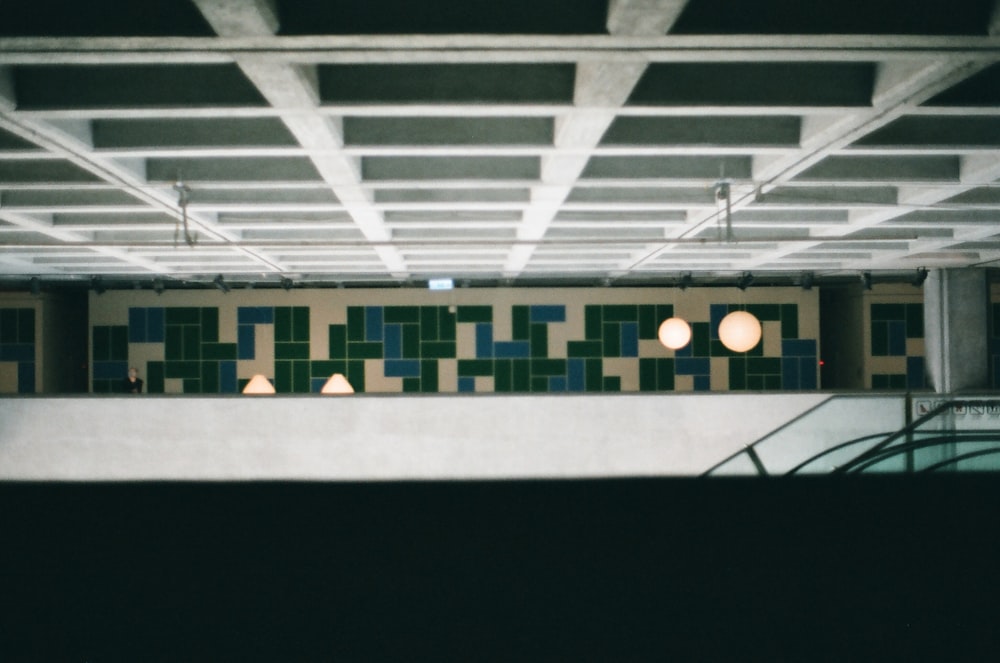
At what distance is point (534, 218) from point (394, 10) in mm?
2810

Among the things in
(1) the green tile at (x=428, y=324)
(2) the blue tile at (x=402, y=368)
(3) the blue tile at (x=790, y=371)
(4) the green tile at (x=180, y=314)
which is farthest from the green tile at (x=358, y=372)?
(3) the blue tile at (x=790, y=371)

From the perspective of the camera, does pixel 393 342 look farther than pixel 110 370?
Yes

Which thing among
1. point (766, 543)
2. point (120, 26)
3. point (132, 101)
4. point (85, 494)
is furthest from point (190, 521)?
point (132, 101)

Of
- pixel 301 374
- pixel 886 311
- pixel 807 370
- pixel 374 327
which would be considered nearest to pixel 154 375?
pixel 301 374

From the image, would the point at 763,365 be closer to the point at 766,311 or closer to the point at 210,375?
the point at 766,311

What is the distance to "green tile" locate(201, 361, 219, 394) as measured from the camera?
951 cm

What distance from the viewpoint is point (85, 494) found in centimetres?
62

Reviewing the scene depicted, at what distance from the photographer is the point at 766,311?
9695 millimetres

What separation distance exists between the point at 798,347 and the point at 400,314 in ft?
22.0

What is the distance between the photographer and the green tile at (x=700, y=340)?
9.68 meters

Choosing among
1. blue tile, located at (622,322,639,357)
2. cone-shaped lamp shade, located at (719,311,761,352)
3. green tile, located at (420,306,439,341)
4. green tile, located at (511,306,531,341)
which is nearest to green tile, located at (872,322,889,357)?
blue tile, located at (622,322,639,357)

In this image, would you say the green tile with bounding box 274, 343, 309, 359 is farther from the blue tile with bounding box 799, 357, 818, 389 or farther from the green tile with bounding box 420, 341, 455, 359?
the blue tile with bounding box 799, 357, 818, 389

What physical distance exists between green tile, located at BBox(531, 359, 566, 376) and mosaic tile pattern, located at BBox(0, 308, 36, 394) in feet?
26.6

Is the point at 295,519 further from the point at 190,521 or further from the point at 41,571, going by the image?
the point at 41,571
